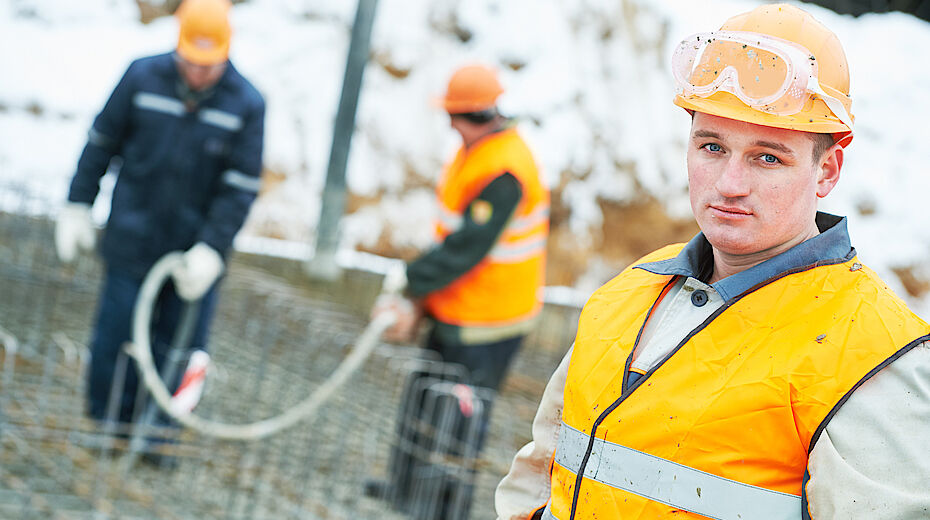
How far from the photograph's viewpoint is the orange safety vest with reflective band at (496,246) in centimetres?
400

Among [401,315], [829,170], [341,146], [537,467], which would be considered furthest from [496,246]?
[341,146]

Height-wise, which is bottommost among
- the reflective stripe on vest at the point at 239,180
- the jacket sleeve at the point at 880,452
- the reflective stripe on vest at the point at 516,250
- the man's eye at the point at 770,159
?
the jacket sleeve at the point at 880,452

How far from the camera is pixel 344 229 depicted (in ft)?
30.1

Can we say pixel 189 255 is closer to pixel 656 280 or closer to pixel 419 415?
pixel 419 415

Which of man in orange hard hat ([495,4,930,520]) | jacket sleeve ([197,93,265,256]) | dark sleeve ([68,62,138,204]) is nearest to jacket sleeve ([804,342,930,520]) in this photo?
man in orange hard hat ([495,4,930,520])

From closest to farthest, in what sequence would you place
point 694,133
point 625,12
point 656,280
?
point 694,133 → point 656,280 → point 625,12

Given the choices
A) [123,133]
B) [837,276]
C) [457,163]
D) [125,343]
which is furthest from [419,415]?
[837,276]

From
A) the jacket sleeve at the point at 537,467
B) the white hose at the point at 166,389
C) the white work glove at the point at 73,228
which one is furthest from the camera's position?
the white work glove at the point at 73,228

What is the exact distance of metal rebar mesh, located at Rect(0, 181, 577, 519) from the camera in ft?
12.1

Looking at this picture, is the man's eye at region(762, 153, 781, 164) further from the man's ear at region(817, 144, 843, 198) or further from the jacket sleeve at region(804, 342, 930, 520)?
the jacket sleeve at region(804, 342, 930, 520)

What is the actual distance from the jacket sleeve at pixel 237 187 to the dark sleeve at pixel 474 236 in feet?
3.40

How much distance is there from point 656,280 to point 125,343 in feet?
11.2

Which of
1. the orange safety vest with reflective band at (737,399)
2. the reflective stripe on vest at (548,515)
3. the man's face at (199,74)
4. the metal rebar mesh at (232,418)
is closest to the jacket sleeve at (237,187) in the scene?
the man's face at (199,74)

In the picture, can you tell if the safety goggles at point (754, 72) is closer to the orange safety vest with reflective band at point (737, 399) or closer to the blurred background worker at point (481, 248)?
Answer: the orange safety vest with reflective band at point (737, 399)
